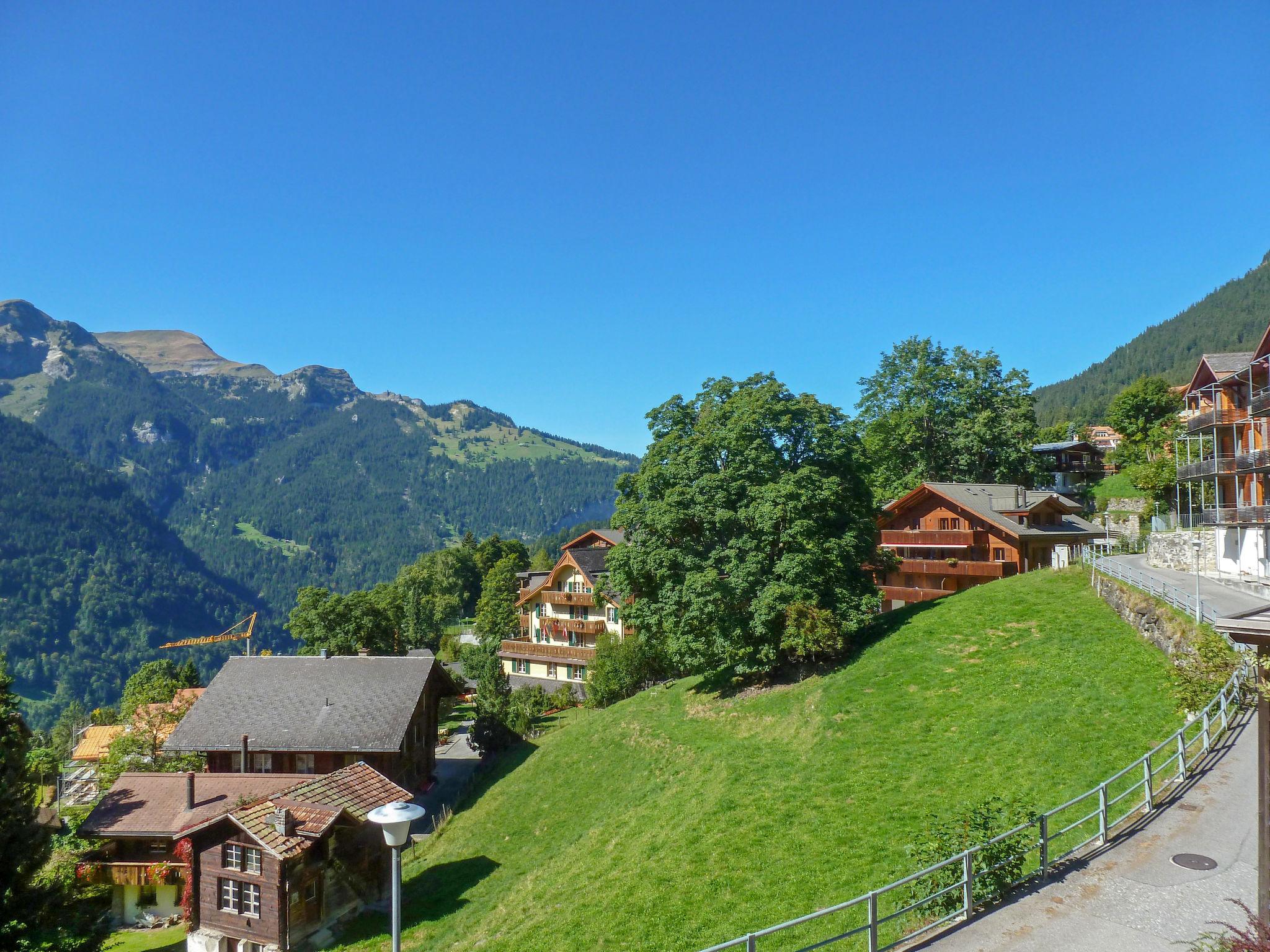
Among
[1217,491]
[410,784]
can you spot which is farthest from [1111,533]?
[410,784]

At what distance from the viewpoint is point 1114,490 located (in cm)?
7756

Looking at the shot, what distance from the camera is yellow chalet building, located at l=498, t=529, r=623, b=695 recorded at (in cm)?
6519

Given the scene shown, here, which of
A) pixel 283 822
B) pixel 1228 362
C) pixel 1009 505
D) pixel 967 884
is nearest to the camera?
pixel 967 884

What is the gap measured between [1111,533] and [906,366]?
2053cm

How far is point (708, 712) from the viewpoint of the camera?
33.9 m

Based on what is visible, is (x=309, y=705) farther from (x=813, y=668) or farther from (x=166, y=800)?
(x=813, y=668)

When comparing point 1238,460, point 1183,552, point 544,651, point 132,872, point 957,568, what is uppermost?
point 1238,460

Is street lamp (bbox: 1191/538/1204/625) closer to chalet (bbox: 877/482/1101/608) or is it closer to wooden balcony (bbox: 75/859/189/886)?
chalet (bbox: 877/482/1101/608)

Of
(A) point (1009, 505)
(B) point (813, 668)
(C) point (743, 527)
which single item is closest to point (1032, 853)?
(B) point (813, 668)

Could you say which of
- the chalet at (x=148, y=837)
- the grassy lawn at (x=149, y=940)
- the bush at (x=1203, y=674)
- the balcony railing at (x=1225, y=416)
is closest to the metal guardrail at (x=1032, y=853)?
the bush at (x=1203, y=674)

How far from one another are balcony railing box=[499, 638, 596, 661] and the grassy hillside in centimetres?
2774

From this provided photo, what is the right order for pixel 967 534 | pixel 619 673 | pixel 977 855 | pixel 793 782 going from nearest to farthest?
pixel 977 855, pixel 793 782, pixel 967 534, pixel 619 673

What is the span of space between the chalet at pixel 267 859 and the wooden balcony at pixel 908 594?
33647mm

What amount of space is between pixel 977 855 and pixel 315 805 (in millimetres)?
24311
